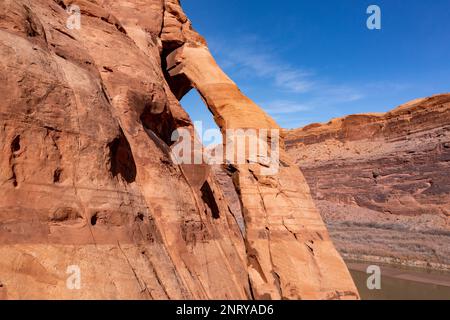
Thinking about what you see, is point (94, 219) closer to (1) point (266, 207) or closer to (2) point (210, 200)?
(2) point (210, 200)

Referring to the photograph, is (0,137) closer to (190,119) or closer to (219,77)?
(190,119)

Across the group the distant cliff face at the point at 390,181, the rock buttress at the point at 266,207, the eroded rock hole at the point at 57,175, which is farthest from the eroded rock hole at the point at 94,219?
the distant cliff face at the point at 390,181

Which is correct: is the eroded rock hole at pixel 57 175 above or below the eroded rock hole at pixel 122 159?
below

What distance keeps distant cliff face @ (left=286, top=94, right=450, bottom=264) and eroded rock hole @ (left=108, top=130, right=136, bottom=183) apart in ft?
70.9

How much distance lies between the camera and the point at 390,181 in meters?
31.1

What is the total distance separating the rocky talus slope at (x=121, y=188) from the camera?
3.82 metres

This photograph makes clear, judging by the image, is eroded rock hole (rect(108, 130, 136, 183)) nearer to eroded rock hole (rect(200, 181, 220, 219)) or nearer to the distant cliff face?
eroded rock hole (rect(200, 181, 220, 219))

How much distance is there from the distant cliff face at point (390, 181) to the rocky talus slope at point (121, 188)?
17000 mm

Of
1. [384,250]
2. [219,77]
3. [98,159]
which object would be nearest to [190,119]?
[219,77]

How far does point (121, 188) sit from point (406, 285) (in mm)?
18030

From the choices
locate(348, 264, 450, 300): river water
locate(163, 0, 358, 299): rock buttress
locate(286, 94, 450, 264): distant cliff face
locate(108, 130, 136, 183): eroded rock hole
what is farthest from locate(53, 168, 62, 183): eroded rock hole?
locate(286, 94, 450, 264): distant cliff face

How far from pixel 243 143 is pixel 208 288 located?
484cm

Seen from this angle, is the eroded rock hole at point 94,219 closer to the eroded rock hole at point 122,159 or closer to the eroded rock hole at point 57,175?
the eroded rock hole at point 57,175

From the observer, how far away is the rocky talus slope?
3822 mm
